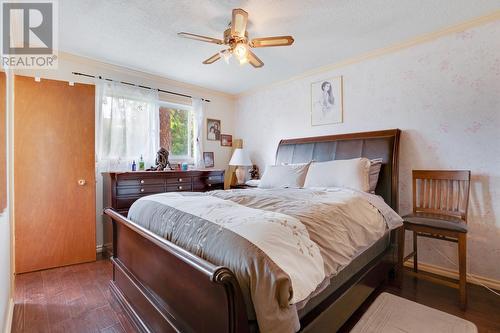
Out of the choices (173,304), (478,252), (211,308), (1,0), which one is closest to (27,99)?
(1,0)

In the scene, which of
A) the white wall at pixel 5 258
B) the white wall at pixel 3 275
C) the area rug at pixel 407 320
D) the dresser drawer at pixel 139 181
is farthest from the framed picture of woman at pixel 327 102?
the white wall at pixel 3 275

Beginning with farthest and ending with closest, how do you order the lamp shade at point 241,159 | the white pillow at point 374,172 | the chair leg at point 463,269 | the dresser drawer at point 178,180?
the lamp shade at point 241,159
the dresser drawer at point 178,180
the white pillow at point 374,172
the chair leg at point 463,269

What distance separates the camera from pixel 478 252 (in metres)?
2.33

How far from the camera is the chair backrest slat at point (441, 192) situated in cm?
230

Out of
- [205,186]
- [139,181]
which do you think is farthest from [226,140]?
[139,181]

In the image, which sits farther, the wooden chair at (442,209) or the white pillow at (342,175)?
the white pillow at (342,175)

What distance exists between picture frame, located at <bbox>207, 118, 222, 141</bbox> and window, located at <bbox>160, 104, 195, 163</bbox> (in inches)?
12.8

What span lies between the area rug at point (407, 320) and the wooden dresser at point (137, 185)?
8.74ft

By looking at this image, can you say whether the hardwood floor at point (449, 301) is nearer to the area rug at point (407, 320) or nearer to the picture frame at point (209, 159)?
the area rug at point (407, 320)

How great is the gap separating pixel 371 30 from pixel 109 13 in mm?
2494

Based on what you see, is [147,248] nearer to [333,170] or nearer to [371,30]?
[333,170]

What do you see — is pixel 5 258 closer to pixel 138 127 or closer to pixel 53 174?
pixel 53 174

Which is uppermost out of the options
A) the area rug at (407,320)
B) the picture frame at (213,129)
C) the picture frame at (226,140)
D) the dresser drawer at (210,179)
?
the picture frame at (213,129)

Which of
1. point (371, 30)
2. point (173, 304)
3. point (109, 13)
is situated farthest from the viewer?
point (371, 30)
